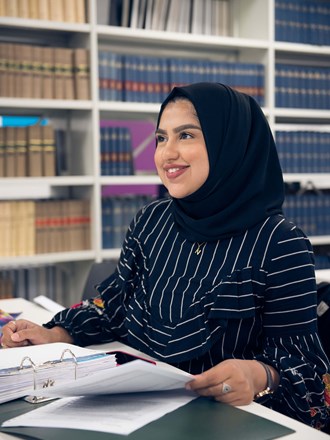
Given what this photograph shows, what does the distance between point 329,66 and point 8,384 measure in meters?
3.71

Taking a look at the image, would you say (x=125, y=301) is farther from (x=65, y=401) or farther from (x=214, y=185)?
(x=65, y=401)

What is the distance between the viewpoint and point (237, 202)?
4.76 ft

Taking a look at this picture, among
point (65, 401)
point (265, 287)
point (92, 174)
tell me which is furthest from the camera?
point (92, 174)

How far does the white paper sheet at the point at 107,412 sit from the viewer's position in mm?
906

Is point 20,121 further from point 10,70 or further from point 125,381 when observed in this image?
point 125,381

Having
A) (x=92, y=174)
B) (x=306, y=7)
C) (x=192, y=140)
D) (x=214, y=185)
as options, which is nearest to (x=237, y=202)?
(x=214, y=185)

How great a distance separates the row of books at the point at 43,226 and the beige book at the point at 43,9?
928mm

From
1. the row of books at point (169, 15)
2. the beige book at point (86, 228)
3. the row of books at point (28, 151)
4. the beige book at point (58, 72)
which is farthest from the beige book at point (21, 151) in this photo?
the row of books at point (169, 15)

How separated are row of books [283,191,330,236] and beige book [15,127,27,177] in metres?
1.54

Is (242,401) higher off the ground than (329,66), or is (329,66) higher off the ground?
(329,66)

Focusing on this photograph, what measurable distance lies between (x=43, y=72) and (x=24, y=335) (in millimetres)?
2163

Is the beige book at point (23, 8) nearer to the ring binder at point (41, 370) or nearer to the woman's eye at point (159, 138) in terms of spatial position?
the woman's eye at point (159, 138)

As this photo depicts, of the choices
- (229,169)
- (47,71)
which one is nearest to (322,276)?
(229,169)

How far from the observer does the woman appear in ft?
4.22
